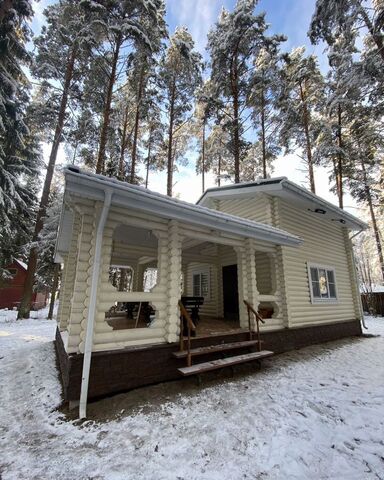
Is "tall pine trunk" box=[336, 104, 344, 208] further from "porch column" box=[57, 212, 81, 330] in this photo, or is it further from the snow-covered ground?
"porch column" box=[57, 212, 81, 330]

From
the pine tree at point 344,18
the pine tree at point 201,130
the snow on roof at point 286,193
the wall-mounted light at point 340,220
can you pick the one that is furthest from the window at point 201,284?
the pine tree at point 344,18

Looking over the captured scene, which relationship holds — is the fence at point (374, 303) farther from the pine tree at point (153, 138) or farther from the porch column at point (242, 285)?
the pine tree at point (153, 138)

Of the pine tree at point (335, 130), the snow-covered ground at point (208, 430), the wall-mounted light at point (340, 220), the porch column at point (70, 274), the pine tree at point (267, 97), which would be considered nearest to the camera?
the snow-covered ground at point (208, 430)

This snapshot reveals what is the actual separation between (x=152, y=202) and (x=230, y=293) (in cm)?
644

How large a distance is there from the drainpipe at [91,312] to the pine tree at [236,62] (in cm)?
916

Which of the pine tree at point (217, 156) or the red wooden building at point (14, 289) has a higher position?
the pine tree at point (217, 156)

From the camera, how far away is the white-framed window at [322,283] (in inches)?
338

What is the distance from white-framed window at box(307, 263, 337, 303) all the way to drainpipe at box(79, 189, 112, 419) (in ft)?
23.6

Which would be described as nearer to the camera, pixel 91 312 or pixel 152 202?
pixel 91 312

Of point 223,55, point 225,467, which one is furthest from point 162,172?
point 225,467

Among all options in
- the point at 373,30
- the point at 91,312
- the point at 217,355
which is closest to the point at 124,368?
the point at 91,312

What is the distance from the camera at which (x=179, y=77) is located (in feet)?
46.4

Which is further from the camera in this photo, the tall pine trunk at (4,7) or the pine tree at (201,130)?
the pine tree at (201,130)

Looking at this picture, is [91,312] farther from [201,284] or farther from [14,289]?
[14,289]
